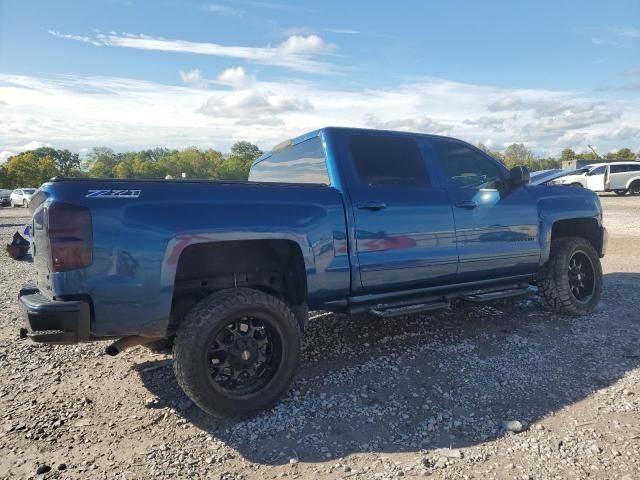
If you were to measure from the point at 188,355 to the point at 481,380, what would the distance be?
2.20 m

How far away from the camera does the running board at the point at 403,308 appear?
365 centimetres

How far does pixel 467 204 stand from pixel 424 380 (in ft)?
5.35

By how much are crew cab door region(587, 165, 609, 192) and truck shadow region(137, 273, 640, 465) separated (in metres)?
23.6

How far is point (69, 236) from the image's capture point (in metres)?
2.64

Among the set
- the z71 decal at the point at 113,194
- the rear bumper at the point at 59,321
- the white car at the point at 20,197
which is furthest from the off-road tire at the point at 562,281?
the white car at the point at 20,197

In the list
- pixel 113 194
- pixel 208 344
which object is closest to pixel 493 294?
pixel 208 344

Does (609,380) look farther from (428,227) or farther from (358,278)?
(358,278)

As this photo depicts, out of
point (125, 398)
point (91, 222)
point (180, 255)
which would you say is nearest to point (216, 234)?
point (180, 255)

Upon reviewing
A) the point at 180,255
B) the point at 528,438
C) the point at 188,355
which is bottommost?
the point at 528,438

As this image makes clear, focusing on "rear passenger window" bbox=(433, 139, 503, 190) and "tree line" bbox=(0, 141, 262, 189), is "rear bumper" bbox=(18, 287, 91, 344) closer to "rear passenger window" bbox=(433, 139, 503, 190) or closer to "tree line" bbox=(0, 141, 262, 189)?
"rear passenger window" bbox=(433, 139, 503, 190)

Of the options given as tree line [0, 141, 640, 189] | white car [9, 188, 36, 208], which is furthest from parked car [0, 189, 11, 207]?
tree line [0, 141, 640, 189]

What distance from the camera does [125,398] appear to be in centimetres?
342

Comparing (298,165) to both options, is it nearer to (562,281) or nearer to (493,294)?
(493,294)

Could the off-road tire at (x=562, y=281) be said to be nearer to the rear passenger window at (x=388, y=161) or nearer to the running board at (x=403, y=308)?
the running board at (x=403, y=308)
